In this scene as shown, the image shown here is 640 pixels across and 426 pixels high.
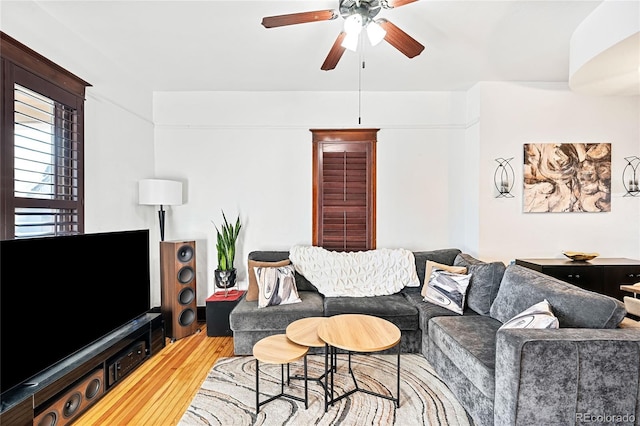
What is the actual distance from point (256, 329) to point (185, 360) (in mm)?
715

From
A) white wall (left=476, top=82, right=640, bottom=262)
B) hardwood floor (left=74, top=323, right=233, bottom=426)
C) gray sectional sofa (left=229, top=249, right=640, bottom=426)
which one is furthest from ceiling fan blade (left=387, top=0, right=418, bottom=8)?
hardwood floor (left=74, top=323, right=233, bottom=426)

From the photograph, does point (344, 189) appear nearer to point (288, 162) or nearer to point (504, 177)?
point (288, 162)

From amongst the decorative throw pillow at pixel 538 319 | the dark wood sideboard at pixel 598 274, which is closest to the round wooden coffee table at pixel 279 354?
the decorative throw pillow at pixel 538 319

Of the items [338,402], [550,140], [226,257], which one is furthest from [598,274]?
[226,257]

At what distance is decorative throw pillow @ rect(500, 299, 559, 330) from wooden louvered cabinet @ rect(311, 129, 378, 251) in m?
1.91

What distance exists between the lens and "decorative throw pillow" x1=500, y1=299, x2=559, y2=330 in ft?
5.61

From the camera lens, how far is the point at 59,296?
188cm

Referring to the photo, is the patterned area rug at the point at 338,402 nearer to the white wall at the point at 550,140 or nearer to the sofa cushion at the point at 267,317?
the sofa cushion at the point at 267,317

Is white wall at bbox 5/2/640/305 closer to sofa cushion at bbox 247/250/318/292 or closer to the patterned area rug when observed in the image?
sofa cushion at bbox 247/250/318/292

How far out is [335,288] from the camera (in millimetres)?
3074

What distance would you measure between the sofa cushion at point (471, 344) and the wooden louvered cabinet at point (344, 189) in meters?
1.43

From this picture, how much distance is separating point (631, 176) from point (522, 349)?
10.9 ft

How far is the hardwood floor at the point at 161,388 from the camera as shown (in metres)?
1.95

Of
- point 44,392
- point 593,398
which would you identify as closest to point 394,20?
point 593,398
